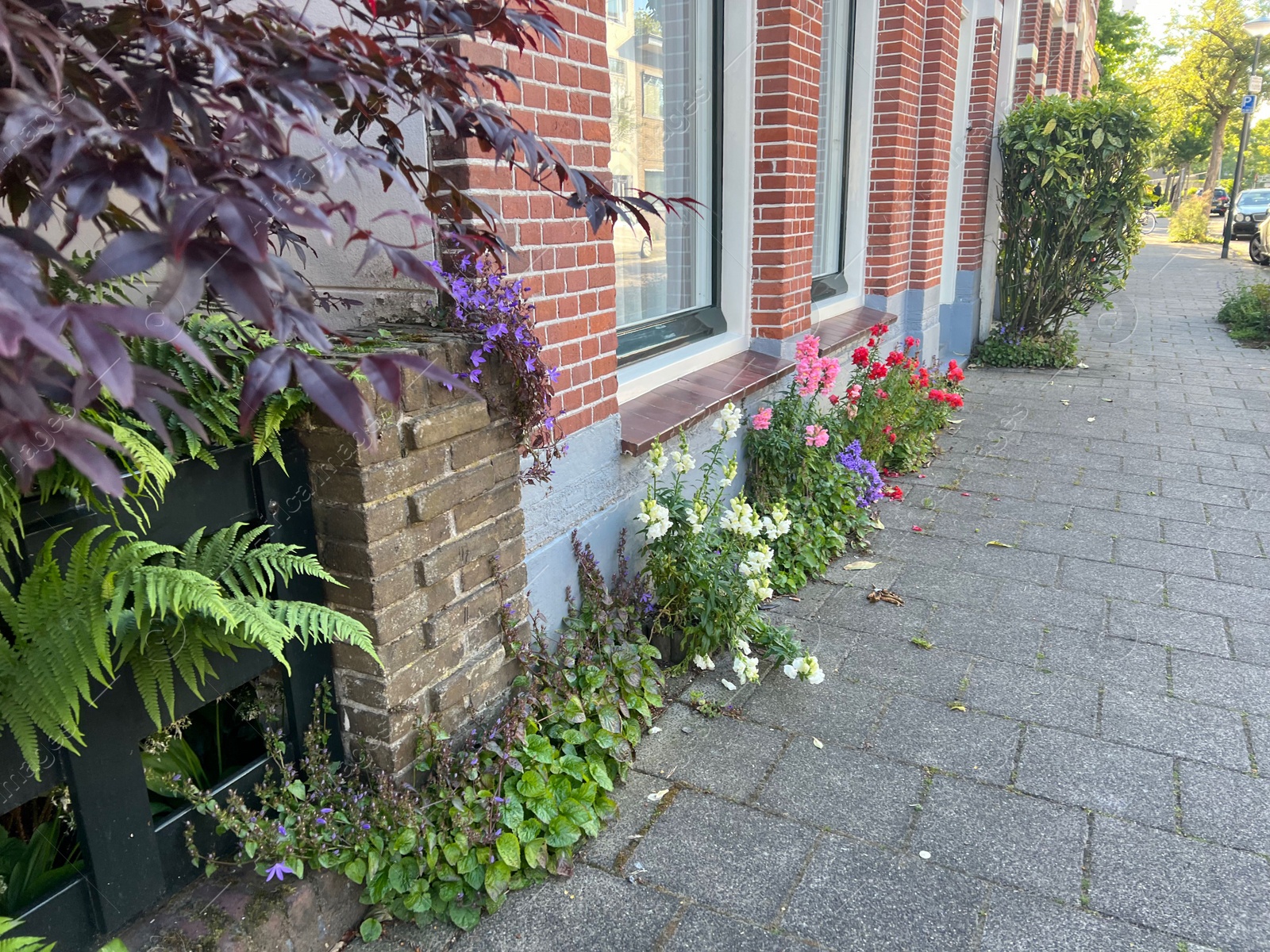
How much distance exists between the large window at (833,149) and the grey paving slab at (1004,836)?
3.70m

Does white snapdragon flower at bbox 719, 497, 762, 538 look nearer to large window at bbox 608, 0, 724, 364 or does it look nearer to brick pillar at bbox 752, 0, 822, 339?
large window at bbox 608, 0, 724, 364

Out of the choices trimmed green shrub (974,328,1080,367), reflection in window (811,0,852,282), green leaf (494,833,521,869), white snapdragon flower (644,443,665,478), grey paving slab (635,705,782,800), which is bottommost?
grey paving slab (635,705,782,800)

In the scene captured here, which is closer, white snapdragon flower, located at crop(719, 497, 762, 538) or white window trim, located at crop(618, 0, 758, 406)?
white snapdragon flower, located at crop(719, 497, 762, 538)

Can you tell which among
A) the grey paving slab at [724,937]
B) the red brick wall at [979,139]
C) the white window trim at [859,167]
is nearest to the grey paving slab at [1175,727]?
the grey paving slab at [724,937]

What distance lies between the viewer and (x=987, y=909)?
6.84 feet

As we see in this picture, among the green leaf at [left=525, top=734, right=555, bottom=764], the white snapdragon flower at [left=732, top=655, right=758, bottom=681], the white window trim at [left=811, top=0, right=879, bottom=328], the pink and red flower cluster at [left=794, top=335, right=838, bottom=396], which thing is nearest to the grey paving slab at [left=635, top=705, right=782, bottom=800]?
the white snapdragon flower at [left=732, top=655, right=758, bottom=681]

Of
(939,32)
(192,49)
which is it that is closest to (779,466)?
(192,49)

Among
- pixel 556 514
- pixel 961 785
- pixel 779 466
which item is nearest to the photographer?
pixel 961 785

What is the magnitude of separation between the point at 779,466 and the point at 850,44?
327 centimetres

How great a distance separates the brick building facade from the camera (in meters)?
2.73

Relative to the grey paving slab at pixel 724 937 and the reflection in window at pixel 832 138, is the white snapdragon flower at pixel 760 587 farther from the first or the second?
the reflection in window at pixel 832 138

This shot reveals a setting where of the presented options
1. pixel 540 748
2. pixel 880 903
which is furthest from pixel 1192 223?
pixel 540 748

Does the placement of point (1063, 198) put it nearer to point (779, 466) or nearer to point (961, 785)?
point (779, 466)

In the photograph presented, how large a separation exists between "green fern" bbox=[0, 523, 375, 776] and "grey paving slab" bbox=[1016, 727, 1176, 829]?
2.17 meters
